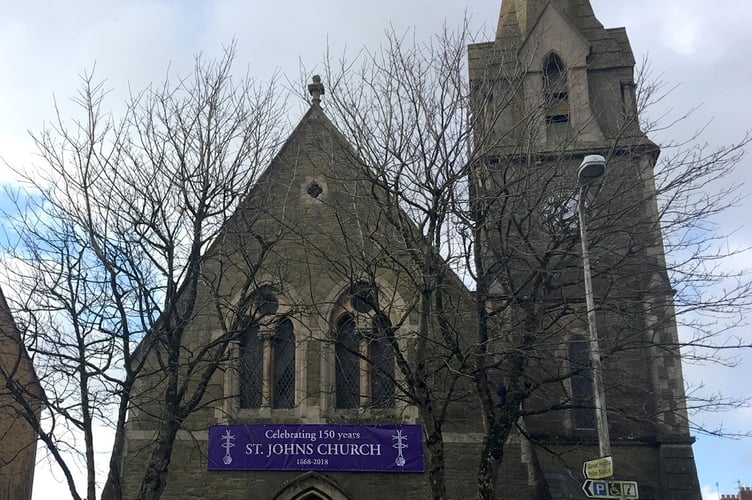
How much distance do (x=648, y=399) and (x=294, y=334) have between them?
25.4 ft

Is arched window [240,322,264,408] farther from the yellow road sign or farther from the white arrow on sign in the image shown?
the white arrow on sign

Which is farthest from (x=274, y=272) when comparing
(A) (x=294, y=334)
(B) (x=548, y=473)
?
(B) (x=548, y=473)

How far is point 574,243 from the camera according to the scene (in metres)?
12.6

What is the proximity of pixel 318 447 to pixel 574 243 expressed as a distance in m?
6.15

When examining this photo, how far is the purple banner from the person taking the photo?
1409cm

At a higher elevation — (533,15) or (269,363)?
(533,15)

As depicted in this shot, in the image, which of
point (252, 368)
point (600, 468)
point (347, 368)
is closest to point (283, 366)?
point (252, 368)

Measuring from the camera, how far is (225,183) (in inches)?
498

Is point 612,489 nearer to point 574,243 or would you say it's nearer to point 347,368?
point 574,243

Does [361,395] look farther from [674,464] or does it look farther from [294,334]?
[674,464]

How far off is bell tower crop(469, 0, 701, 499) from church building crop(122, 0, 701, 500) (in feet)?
0.24

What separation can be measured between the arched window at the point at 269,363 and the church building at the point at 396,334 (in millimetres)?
41

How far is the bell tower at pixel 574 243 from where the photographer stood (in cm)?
1230

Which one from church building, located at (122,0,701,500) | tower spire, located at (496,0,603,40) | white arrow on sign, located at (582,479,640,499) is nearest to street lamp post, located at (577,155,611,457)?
white arrow on sign, located at (582,479,640,499)
